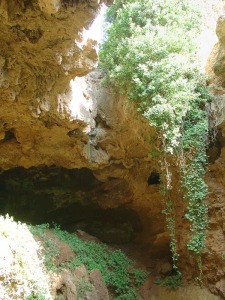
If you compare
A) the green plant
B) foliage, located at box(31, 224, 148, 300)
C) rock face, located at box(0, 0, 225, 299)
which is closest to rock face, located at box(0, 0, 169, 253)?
rock face, located at box(0, 0, 225, 299)

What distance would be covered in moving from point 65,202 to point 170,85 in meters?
6.28

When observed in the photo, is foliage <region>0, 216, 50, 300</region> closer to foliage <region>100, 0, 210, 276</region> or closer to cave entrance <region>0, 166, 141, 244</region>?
foliage <region>100, 0, 210, 276</region>

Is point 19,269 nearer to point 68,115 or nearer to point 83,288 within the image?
point 83,288

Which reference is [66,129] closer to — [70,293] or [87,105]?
[87,105]

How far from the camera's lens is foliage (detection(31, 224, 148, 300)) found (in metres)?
8.44

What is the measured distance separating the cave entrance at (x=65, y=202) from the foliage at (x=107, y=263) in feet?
6.00

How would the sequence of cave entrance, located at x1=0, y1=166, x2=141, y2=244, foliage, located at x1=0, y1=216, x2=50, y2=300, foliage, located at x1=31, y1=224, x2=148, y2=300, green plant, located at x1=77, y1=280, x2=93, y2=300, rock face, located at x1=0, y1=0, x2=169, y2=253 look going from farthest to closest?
cave entrance, located at x1=0, y1=166, x2=141, y2=244 < foliage, located at x1=31, y1=224, x2=148, y2=300 < green plant, located at x1=77, y1=280, x2=93, y2=300 < foliage, located at x1=0, y1=216, x2=50, y2=300 < rock face, located at x1=0, y1=0, x2=169, y2=253

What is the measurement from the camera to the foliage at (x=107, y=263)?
8.44 m

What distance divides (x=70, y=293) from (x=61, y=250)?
1255 millimetres

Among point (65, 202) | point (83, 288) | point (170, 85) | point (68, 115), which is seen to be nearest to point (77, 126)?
point (68, 115)

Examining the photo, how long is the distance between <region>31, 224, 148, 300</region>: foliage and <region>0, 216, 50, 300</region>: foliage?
1.31 meters

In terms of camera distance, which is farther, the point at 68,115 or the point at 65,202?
the point at 65,202

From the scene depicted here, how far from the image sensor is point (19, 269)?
5766mm

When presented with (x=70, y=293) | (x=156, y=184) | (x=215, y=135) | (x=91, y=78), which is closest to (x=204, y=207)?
(x=215, y=135)
